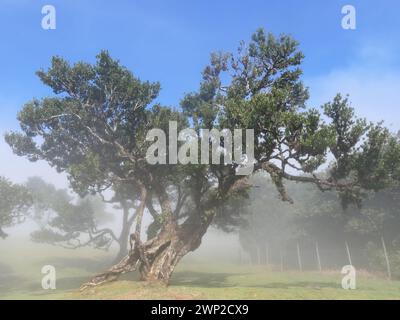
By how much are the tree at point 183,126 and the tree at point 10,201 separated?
1916 centimetres

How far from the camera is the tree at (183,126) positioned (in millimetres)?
27422

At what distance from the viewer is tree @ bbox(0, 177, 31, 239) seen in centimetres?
5266

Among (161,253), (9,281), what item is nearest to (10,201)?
(9,281)

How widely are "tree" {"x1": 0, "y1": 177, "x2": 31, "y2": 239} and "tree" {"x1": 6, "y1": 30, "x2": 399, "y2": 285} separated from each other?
62.9ft

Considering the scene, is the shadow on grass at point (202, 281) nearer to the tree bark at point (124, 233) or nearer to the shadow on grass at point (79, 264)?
the tree bark at point (124, 233)

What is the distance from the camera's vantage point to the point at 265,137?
27.6 meters

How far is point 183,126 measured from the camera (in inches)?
1384

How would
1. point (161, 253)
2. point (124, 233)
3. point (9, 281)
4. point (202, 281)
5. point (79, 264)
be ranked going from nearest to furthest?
point (161, 253) → point (202, 281) → point (9, 281) → point (124, 233) → point (79, 264)

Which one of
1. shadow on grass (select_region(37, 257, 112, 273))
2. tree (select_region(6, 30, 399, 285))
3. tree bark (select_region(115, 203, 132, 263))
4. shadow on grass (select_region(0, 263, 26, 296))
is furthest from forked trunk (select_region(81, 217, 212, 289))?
shadow on grass (select_region(37, 257, 112, 273))

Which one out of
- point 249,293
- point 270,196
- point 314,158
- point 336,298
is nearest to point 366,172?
point 314,158

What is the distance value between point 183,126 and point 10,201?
34.0 metres

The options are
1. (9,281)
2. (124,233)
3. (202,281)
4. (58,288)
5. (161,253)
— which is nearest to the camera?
(161,253)

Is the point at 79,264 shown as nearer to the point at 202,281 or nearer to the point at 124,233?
the point at 124,233

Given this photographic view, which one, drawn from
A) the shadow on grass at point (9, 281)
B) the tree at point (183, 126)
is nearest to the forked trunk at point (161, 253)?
the tree at point (183, 126)
